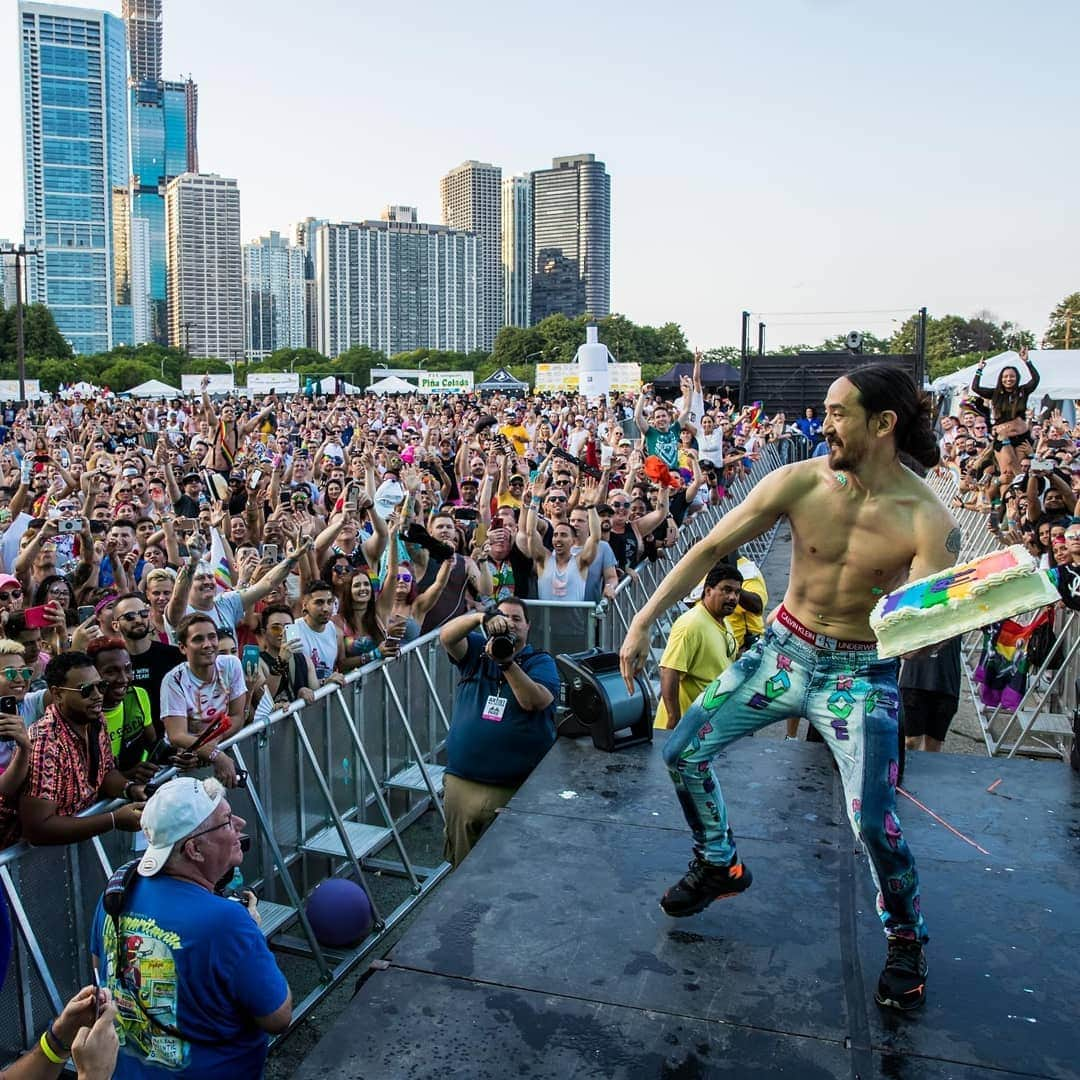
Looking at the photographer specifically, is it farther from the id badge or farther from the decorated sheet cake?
the decorated sheet cake

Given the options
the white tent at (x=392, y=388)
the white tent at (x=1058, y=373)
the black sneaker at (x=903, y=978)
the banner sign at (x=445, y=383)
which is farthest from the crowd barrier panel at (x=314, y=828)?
the banner sign at (x=445, y=383)

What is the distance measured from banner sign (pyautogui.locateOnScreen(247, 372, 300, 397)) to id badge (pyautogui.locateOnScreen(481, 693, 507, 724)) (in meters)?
43.2

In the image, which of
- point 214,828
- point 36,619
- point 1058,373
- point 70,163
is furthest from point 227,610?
point 70,163

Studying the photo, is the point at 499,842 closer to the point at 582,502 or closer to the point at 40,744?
the point at 40,744

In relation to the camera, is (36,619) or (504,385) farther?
(504,385)

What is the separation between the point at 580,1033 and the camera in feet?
10.8

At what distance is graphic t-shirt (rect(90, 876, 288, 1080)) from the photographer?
3.24 metres

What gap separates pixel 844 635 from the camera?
12.1 feet

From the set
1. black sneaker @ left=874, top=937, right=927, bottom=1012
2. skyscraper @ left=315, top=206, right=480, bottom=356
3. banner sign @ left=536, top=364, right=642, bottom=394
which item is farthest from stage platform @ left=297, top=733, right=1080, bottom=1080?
skyscraper @ left=315, top=206, right=480, bottom=356

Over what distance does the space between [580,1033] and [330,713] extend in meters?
3.39

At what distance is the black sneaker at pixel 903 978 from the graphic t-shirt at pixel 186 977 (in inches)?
70.4

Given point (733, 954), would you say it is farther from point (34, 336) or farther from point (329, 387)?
point (34, 336)

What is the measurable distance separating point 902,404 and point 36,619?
15.4 ft

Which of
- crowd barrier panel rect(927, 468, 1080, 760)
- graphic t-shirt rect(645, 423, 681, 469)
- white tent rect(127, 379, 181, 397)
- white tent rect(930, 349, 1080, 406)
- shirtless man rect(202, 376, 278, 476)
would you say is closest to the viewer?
crowd barrier panel rect(927, 468, 1080, 760)
